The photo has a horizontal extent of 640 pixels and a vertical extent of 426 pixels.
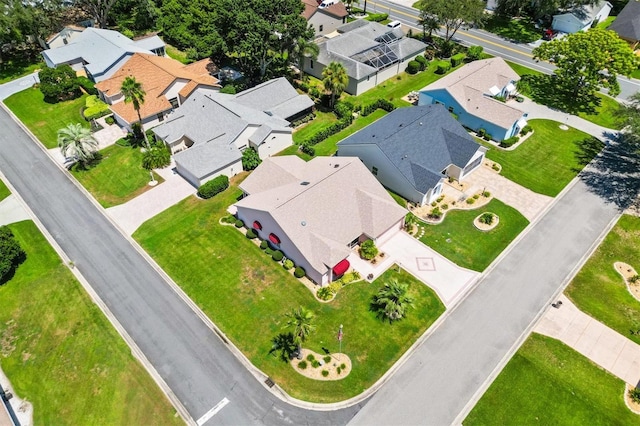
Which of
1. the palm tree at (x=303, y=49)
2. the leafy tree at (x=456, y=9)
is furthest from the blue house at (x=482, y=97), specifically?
the palm tree at (x=303, y=49)

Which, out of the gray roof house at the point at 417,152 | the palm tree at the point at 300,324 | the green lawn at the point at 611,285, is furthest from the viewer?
the gray roof house at the point at 417,152

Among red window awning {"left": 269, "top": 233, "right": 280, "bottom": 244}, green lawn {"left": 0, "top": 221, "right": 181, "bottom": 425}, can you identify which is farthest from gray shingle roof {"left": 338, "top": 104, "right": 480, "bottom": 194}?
green lawn {"left": 0, "top": 221, "right": 181, "bottom": 425}

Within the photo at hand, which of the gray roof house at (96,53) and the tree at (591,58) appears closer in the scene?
the tree at (591,58)

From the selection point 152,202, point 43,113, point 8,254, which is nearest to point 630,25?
point 152,202

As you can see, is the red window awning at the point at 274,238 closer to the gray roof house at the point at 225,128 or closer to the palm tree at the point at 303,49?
the gray roof house at the point at 225,128

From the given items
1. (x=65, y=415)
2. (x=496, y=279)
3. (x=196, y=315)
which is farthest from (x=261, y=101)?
(x=65, y=415)

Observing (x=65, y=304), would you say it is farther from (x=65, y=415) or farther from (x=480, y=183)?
(x=480, y=183)

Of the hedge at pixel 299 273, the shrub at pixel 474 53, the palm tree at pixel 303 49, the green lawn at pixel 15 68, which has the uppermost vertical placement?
the palm tree at pixel 303 49
